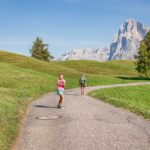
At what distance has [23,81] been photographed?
51.8m

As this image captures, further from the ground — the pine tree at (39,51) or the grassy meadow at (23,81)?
the pine tree at (39,51)

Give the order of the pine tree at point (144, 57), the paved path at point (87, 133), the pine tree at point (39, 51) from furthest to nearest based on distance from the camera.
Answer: the pine tree at point (39, 51) → the pine tree at point (144, 57) → the paved path at point (87, 133)

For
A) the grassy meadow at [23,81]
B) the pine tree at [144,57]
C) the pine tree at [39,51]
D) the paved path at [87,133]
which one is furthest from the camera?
the pine tree at [39,51]

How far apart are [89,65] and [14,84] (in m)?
72.0

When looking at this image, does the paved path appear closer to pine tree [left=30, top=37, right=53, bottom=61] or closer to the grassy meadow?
the grassy meadow

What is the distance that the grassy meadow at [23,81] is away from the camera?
1668 cm

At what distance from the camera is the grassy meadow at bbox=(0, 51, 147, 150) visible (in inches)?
657

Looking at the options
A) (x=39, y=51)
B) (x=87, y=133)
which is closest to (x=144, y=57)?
(x=39, y=51)

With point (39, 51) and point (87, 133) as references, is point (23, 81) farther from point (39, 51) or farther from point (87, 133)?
point (39, 51)

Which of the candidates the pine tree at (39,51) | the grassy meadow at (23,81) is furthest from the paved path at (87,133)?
the pine tree at (39,51)

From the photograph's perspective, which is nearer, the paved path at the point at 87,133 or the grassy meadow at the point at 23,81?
the paved path at the point at 87,133

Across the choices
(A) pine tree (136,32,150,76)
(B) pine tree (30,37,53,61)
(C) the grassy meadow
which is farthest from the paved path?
(B) pine tree (30,37,53,61)

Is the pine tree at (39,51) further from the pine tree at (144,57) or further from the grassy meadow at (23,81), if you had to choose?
the pine tree at (144,57)

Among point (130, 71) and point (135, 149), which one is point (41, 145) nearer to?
point (135, 149)
